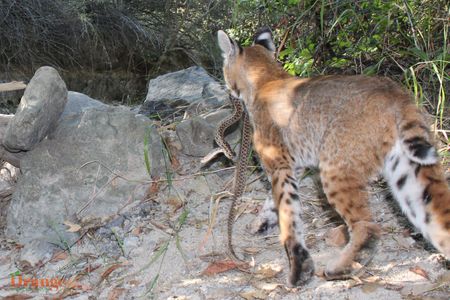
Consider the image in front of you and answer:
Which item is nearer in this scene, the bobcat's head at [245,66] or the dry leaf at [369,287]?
the dry leaf at [369,287]

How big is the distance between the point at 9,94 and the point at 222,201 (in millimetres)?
6738

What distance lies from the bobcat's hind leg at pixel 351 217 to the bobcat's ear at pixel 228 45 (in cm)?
160

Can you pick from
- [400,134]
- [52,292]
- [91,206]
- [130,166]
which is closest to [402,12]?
[400,134]

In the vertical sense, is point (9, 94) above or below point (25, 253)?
below

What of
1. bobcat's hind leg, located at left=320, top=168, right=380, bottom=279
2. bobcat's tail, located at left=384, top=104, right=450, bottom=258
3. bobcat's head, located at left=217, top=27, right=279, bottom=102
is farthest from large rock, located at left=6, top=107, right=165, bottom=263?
bobcat's tail, located at left=384, top=104, right=450, bottom=258

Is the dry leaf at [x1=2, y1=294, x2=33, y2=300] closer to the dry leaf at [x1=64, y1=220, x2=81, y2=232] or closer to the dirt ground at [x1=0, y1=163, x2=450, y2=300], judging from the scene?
the dirt ground at [x1=0, y1=163, x2=450, y2=300]

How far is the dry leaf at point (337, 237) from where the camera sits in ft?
13.6

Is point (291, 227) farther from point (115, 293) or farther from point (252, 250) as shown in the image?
point (115, 293)

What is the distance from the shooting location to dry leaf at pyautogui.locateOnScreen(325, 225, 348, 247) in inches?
163

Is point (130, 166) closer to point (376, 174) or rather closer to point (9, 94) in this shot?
point (376, 174)

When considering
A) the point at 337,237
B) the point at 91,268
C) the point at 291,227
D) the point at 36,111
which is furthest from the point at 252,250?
the point at 36,111

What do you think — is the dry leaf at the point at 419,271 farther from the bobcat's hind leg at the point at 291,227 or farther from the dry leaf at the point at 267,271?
the dry leaf at the point at 267,271

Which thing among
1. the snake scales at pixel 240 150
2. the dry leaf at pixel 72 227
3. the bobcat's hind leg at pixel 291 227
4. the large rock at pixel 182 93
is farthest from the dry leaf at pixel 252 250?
the large rock at pixel 182 93

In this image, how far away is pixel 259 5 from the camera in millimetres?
6520
